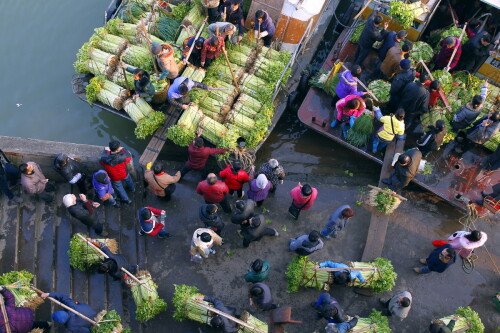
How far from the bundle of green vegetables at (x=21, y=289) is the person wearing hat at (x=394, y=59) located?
1200cm

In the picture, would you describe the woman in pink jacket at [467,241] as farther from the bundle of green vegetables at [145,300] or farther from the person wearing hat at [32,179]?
the person wearing hat at [32,179]

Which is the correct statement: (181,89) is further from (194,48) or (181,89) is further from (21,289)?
(21,289)

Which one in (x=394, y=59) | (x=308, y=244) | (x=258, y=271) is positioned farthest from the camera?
(x=394, y=59)

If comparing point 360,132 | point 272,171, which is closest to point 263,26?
point 360,132

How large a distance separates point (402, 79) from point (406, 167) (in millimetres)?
2811

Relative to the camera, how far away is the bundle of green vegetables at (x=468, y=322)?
33.4 feet

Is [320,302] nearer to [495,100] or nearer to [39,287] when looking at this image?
[39,287]

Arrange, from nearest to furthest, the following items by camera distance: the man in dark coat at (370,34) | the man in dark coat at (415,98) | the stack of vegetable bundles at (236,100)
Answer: the man in dark coat at (415,98), the stack of vegetable bundles at (236,100), the man in dark coat at (370,34)

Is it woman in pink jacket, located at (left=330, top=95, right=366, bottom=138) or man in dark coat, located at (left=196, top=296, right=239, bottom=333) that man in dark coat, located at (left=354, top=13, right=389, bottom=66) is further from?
man in dark coat, located at (left=196, top=296, right=239, bottom=333)

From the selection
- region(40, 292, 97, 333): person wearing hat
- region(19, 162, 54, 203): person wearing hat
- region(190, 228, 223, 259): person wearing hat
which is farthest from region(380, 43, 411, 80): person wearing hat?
region(40, 292, 97, 333): person wearing hat

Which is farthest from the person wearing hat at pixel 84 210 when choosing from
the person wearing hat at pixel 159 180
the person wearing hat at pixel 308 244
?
the person wearing hat at pixel 308 244

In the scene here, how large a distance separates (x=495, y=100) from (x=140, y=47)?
11685 mm

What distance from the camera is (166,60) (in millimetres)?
12367

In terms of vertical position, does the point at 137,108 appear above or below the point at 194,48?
below
